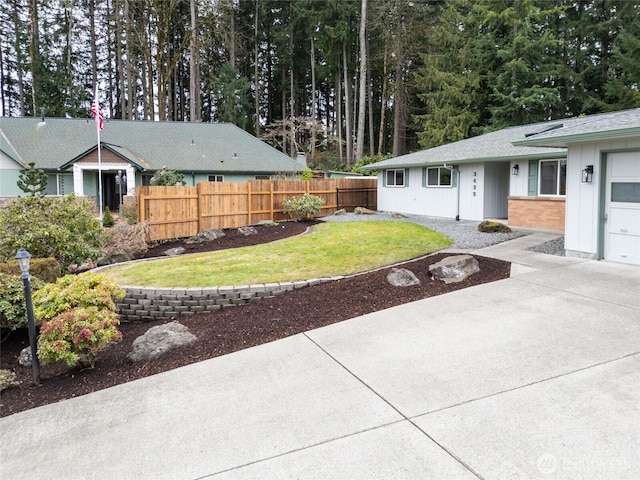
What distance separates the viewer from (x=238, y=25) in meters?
36.3

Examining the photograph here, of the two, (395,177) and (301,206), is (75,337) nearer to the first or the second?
(301,206)

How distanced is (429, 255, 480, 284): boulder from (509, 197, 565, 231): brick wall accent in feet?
21.2

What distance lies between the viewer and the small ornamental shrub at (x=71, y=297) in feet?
17.9

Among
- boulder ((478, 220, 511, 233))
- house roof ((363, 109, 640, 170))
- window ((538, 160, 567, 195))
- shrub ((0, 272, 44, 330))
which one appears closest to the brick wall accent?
window ((538, 160, 567, 195))

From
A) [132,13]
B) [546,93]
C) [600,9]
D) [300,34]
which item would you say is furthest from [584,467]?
[300,34]

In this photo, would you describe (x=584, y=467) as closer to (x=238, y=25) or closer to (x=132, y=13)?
(x=132, y=13)

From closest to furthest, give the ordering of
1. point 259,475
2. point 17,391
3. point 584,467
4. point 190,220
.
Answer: point 584,467 < point 259,475 < point 17,391 < point 190,220

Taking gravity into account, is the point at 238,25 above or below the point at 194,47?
above

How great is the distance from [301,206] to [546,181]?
8.58 metres

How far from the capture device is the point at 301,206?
17.4 meters

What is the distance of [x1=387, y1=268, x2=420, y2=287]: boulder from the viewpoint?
24.1ft

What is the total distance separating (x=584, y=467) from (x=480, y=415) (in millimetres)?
774

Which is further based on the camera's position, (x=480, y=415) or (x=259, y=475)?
(x=480, y=415)

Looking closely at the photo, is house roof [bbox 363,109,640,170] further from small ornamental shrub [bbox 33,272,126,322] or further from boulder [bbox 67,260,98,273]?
boulder [bbox 67,260,98,273]
